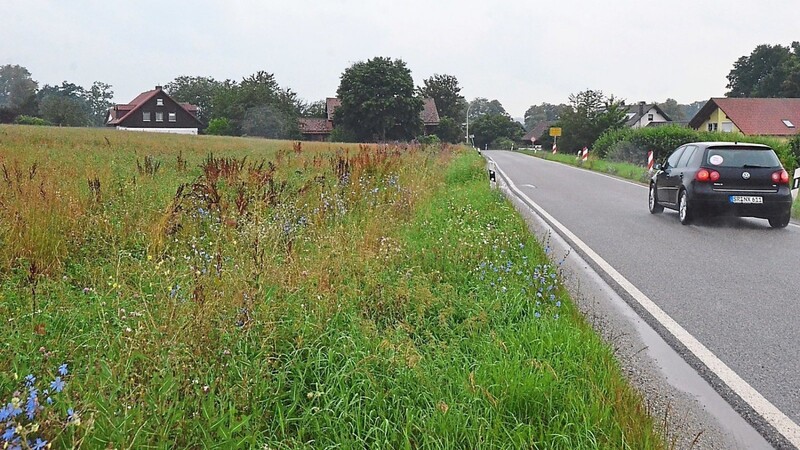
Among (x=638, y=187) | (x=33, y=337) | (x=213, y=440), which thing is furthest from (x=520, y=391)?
(x=638, y=187)

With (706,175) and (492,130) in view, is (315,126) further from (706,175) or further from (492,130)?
(706,175)

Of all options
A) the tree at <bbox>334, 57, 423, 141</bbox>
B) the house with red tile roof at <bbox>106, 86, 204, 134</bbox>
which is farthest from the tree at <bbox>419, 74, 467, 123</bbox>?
the house with red tile roof at <bbox>106, 86, 204, 134</bbox>

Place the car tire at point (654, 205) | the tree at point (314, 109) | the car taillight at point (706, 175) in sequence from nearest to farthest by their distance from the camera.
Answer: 1. the car taillight at point (706, 175)
2. the car tire at point (654, 205)
3. the tree at point (314, 109)

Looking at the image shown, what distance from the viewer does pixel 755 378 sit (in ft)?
11.9

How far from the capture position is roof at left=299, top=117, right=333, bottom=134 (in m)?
79.2

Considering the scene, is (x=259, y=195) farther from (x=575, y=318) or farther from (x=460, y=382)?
(x=460, y=382)

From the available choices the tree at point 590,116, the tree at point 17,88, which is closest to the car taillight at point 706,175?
the tree at point 590,116

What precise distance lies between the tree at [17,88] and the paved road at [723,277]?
82.6 m

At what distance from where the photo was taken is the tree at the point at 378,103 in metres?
69.2

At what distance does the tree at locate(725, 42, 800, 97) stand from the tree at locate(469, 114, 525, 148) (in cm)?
3659

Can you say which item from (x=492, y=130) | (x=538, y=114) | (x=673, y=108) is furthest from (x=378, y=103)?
(x=538, y=114)

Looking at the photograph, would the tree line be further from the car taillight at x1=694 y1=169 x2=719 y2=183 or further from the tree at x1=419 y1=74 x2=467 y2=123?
the car taillight at x1=694 y1=169 x2=719 y2=183

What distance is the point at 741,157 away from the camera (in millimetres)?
10031

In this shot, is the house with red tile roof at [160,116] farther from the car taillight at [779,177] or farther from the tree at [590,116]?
the car taillight at [779,177]
